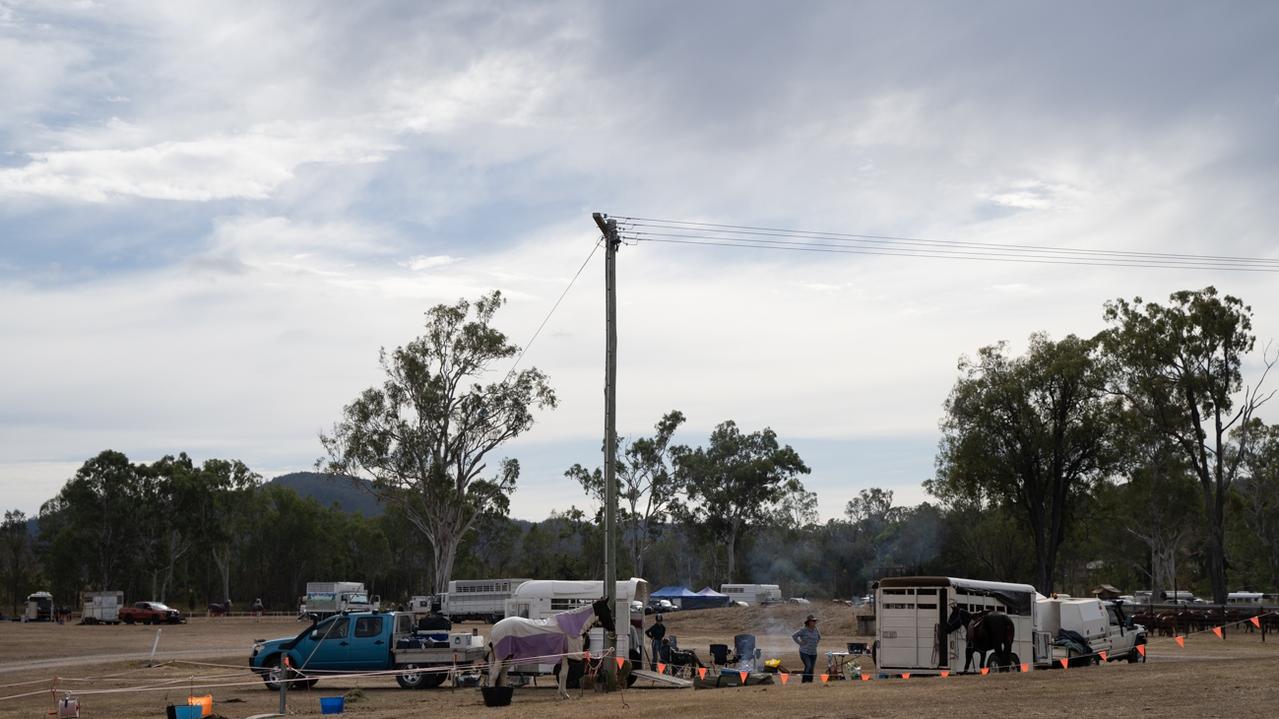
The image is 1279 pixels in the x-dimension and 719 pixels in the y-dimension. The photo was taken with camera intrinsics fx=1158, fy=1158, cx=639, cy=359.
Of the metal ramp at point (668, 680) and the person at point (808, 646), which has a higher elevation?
the person at point (808, 646)

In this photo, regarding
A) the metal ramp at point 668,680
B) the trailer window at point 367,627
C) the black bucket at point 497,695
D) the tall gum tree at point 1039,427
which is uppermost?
the tall gum tree at point 1039,427

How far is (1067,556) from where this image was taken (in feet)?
319

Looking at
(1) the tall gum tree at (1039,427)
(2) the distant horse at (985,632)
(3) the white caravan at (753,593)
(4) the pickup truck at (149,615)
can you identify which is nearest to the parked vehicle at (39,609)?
(4) the pickup truck at (149,615)

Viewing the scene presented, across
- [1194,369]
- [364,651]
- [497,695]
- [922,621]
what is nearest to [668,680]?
[497,695]

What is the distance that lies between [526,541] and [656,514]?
28.4 m

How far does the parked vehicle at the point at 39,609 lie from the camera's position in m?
74.9

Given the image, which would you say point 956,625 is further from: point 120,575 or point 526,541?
point 526,541

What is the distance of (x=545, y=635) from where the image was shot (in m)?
22.6

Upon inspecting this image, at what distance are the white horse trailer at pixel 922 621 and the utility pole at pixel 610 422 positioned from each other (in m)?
5.49

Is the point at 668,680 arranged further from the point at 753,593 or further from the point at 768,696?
the point at 753,593

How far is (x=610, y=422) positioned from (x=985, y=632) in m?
8.50

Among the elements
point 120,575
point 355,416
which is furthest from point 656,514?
point 120,575

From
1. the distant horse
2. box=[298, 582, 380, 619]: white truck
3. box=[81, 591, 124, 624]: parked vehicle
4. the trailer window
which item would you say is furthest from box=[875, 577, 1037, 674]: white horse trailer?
box=[81, 591, 124, 624]: parked vehicle

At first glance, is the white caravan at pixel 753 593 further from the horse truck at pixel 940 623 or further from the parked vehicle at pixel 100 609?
the horse truck at pixel 940 623
